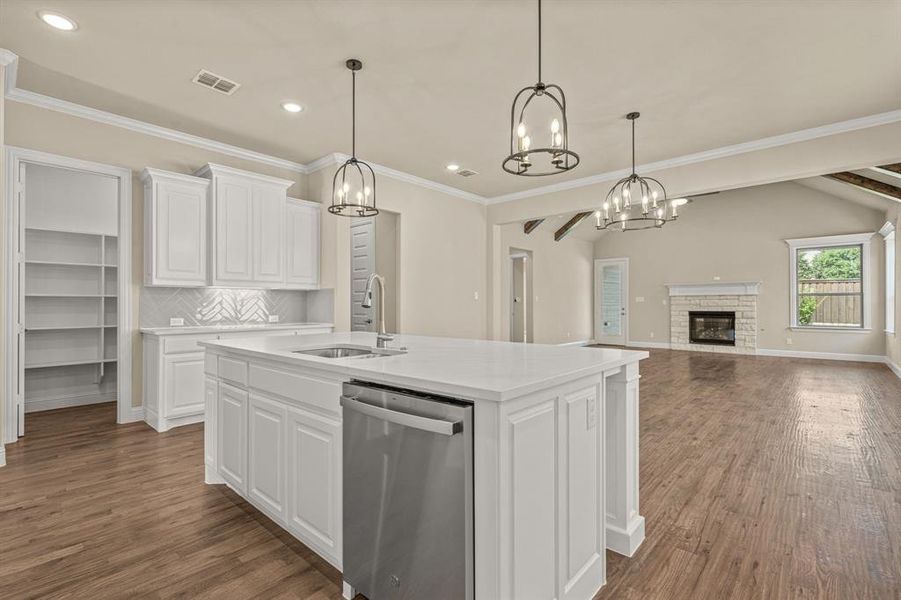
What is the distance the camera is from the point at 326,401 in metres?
1.84

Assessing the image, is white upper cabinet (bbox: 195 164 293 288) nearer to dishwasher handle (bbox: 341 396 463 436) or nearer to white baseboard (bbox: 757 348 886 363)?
dishwasher handle (bbox: 341 396 463 436)

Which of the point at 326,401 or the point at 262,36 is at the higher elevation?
the point at 262,36

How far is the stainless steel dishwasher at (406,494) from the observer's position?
1.34m

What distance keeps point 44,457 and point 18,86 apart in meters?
2.98

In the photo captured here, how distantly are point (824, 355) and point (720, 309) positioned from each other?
6.56ft

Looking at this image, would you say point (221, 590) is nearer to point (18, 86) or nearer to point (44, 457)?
point (44, 457)

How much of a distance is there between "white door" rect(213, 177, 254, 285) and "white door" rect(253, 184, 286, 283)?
0.22 feet

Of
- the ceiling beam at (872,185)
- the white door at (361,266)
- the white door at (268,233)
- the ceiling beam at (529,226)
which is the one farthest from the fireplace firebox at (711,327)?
the white door at (268,233)

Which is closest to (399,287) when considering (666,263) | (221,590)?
(221,590)

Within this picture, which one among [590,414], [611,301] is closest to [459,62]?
[590,414]

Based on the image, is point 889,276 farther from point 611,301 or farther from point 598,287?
point 598,287

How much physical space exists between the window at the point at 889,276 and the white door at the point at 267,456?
31.5 feet

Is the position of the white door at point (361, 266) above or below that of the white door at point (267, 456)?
above

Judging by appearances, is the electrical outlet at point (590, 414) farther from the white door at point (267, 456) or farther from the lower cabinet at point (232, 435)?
the lower cabinet at point (232, 435)
